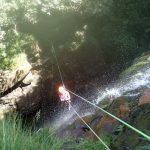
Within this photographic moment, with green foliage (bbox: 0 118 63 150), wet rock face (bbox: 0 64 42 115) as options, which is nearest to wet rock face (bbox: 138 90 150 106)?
green foliage (bbox: 0 118 63 150)

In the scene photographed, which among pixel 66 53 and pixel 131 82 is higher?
pixel 66 53

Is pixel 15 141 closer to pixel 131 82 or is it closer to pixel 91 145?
pixel 91 145

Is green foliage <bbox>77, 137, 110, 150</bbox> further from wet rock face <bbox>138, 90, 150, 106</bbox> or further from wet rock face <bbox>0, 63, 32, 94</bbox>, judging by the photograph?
wet rock face <bbox>0, 63, 32, 94</bbox>

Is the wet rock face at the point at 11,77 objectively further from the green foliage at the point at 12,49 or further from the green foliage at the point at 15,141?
the green foliage at the point at 15,141

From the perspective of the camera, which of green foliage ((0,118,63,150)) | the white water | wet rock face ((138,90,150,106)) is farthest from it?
the white water

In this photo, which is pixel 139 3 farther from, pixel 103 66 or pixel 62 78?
pixel 62 78

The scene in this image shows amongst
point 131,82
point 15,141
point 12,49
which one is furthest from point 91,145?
point 12,49

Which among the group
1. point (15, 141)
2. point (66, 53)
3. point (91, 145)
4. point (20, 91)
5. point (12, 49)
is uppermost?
point (12, 49)

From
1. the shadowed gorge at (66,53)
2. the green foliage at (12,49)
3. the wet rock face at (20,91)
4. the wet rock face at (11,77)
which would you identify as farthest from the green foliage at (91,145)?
the green foliage at (12,49)

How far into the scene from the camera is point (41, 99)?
15.7m

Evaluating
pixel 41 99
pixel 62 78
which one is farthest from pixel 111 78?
pixel 41 99

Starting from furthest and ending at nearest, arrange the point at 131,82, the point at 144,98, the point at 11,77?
the point at 11,77 → the point at 131,82 → the point at 144,98

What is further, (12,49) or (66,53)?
(66,53)

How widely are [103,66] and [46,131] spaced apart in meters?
12.0
